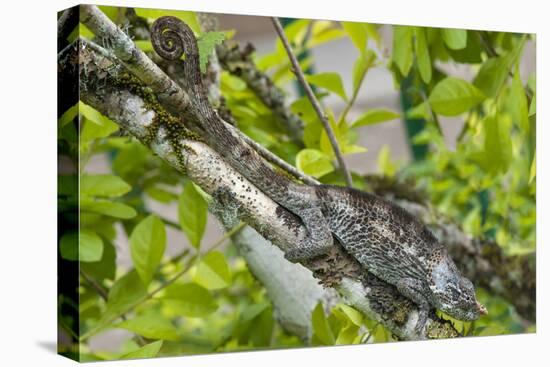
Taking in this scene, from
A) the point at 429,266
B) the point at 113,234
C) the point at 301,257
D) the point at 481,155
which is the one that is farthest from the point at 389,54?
the point at 113,234

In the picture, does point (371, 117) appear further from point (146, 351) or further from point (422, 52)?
point (146, 351)

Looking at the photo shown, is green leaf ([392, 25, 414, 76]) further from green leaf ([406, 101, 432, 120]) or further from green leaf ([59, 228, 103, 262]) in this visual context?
green leaf ([59, 228, 103, 262])

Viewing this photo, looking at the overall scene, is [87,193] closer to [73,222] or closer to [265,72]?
[73,222]

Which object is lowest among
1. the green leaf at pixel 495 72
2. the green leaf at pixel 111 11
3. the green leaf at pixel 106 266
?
the green leaf at pixel 106 266

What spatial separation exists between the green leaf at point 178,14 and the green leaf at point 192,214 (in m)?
0.38

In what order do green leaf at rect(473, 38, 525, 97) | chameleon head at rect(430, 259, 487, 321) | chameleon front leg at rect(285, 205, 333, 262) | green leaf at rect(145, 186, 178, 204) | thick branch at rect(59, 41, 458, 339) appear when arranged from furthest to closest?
1. green leaf at rect(145, 186, 178, 204)
2. green leaf at rect(473, 38, 525, 97)
3. chameleon head at rect(430, 259, 487, 321)
4. chameleon front leg at rect(285, 205, 333, 262)
5. thick branch at rect(59, 41, 458, 339)

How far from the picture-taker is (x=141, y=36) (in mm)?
1826

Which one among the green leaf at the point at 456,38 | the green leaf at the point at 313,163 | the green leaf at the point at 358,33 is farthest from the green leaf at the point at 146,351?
the green leaf at the point at 456,38

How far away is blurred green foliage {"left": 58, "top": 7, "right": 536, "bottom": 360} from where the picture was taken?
1.72m

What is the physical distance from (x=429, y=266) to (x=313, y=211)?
1.20ft

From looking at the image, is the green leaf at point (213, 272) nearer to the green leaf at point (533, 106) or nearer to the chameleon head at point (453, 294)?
the chameleon head at point (453, 294)

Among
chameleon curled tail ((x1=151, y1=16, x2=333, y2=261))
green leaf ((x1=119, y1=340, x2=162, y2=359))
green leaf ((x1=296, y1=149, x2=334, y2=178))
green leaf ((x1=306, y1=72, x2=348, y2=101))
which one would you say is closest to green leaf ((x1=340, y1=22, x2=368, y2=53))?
green leaf ((x1=306, y1=72, x2=348, y2=101))

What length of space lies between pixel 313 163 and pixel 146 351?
0.57m

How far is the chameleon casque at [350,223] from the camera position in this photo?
4.93ft
